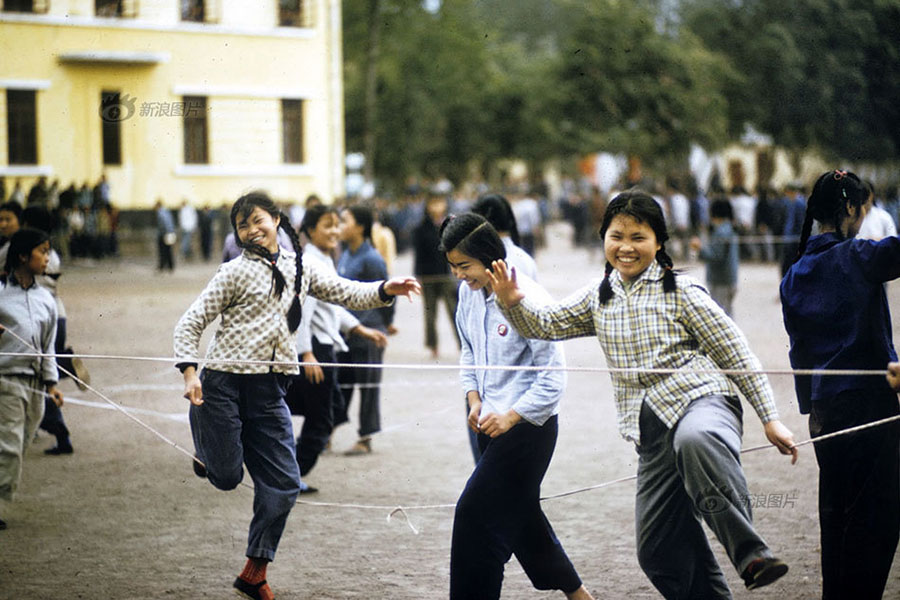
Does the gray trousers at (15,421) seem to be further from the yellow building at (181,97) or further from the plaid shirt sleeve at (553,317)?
the yellow building at (181,97)

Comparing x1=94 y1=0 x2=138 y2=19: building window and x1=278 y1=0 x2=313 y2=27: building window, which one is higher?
x1=278 y1=0 x2=313 y2=27: building window

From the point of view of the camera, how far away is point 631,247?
4270 mm

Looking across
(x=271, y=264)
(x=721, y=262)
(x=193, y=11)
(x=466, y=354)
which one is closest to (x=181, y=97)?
(x=193, y=11)

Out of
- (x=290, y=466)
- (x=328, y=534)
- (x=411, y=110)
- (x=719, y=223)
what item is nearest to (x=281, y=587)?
(x=290, y=466)

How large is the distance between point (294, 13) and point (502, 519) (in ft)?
98.8

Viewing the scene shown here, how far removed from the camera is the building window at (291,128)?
34094mm

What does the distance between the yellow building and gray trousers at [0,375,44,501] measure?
21.8 meters

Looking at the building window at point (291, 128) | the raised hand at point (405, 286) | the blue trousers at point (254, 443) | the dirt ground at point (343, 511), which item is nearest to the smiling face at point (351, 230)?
the dirt ground at point (343, 511)

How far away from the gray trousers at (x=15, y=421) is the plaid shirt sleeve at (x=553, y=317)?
3.40 metres

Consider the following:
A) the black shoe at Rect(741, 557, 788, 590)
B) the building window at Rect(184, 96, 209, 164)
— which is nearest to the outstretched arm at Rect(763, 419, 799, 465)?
the black shoe at Rect(741, 557, 788, 590)

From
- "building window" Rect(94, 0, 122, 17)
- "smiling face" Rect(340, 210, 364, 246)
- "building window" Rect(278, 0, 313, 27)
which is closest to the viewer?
"smiling face" Rect(340, 210, 364, 246)

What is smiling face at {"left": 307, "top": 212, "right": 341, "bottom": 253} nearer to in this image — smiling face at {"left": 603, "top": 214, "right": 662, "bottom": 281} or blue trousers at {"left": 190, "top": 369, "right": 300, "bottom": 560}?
blue trousers at {"left": 190, "top": 369, "right": 300, "bottom": 560}

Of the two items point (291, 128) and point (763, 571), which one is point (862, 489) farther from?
point (291, 128)

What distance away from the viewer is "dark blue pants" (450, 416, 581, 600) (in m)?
4.43
